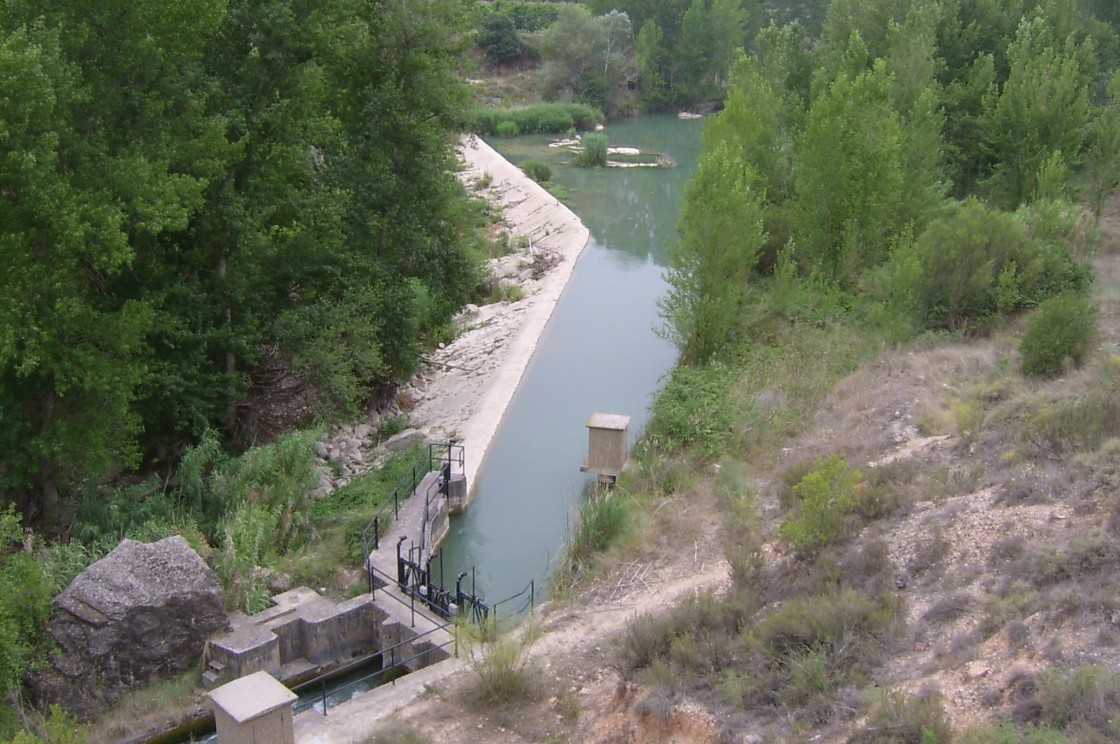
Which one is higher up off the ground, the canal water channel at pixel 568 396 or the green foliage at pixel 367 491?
the green foliage at pixel 367 491

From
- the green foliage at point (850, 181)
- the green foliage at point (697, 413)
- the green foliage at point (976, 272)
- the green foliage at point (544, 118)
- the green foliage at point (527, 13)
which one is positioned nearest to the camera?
the green foliage at point (697, 413)

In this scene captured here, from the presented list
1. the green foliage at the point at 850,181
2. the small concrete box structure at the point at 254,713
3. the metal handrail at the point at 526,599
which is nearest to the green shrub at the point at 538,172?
the green foliage at the point at 850,181

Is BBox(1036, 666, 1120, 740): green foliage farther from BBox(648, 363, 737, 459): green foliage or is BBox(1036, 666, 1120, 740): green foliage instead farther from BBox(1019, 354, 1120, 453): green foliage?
BBox(648, 363, 737, 459): green foliage

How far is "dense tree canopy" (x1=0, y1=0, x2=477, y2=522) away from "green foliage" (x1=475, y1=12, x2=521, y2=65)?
200ft

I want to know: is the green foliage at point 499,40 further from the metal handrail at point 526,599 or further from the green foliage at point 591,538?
the metal handrail at point 526,599

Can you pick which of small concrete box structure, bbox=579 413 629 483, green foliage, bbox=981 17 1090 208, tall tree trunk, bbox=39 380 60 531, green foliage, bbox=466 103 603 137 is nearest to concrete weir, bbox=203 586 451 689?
tall tree trunk, bbox=39 380 60 531

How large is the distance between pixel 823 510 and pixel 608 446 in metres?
6.51

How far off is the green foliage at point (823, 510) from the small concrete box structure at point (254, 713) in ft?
20.6

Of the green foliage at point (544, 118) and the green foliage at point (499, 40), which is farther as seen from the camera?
the green foliage at point (499, 40)

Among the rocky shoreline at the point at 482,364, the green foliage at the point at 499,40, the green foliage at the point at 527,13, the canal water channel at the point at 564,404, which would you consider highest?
the green foliage at the point at 527,13

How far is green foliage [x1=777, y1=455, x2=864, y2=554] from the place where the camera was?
1306 centimetres

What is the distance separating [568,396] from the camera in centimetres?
2494

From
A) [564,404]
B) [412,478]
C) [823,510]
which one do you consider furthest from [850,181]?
[823,510]

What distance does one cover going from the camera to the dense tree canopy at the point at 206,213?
15.4 meters
